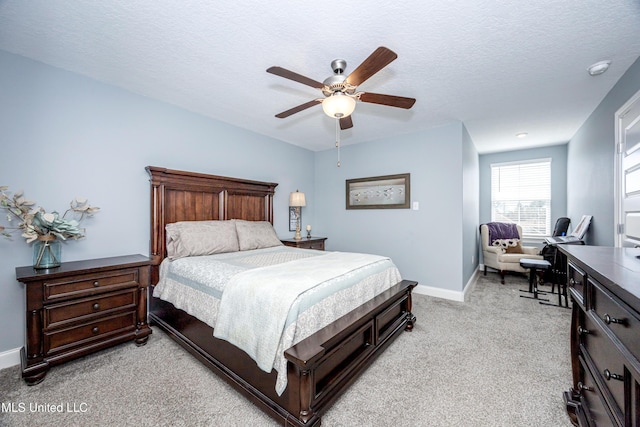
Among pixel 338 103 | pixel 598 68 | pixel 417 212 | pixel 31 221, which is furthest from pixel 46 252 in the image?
pixel 598 68

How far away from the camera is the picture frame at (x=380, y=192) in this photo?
4.14 m

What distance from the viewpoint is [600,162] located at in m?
3.03

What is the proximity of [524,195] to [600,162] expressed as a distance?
96.6 inches

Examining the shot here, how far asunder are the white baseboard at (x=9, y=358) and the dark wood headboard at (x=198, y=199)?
1.14 m

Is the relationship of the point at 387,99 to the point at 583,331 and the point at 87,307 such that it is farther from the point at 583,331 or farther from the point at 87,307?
the point at 87,307

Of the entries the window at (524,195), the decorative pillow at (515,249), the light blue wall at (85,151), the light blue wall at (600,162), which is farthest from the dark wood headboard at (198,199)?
the window at (524,195)

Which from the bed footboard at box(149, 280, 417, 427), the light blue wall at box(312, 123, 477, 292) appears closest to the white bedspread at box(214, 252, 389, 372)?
the bed footboard at box(149, 280, 417, 427)

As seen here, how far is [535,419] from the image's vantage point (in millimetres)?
1549

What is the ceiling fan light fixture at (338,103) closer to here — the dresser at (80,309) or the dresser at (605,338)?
the dresser at (605,338)

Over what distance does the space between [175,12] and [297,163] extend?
3.23 m

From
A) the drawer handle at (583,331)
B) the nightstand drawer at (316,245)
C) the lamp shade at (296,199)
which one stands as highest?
the lamp shade at (296,199)

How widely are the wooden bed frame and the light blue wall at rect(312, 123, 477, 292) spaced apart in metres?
1.40

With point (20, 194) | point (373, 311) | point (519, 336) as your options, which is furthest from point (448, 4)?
point (20, 194)

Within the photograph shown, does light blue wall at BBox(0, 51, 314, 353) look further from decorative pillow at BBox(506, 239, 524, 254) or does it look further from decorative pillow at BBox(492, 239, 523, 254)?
decorative pillow at BBox(506, 239, 524, 254)
